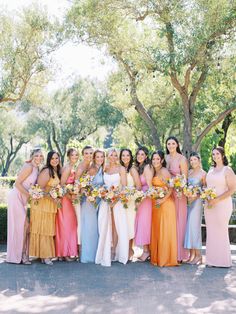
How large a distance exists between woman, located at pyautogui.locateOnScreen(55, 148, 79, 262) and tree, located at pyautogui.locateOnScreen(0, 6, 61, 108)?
979 centimetres

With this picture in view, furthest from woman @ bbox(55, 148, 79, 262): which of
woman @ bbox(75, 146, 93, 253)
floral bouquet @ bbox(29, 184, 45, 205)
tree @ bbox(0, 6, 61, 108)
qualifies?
tree @ bbox(0, 6, 61, 108)

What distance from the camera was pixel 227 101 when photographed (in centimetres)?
2047

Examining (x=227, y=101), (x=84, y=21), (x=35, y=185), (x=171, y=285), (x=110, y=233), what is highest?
(x=84, y=21)

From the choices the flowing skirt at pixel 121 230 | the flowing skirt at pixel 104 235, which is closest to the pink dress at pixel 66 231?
the flowing skirt at pixel 104 235

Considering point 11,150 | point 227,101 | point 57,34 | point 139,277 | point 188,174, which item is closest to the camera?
point 139,277

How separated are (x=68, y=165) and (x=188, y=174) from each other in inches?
91.2

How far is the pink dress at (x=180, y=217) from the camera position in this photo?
29.8ft

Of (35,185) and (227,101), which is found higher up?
(227,101)

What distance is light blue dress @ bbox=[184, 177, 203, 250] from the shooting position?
8.95m

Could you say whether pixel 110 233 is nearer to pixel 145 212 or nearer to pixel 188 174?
pixel 145 212

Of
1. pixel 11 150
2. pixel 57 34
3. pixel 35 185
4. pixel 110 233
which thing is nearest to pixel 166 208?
pixel 110 233

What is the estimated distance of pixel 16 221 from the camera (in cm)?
891

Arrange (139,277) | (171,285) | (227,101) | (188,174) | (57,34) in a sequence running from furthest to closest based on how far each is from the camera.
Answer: (227,101), (57,34), (188,174), (139,277), (171,285)

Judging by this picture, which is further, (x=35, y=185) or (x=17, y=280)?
(x=35, y=185)
